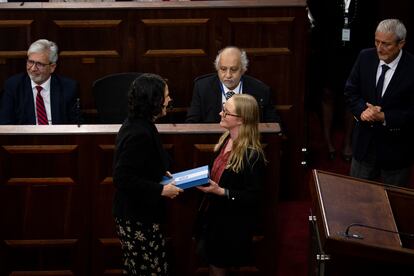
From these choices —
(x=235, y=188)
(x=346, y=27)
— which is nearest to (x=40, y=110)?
(x=235, y=188)

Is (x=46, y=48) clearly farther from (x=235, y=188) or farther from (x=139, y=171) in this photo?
(x=235, y=188)

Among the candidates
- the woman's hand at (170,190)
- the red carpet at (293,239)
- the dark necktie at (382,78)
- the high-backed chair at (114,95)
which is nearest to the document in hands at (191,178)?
the woman's hand at (170,190)

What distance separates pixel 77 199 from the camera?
3.96 m

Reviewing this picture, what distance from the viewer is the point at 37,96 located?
488cm

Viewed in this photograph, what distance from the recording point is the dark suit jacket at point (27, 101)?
487cm

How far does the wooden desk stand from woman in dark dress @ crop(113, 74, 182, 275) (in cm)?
36

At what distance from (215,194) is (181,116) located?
176 centimetres

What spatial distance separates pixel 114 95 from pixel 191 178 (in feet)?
5.38

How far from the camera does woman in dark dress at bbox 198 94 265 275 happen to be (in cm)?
360

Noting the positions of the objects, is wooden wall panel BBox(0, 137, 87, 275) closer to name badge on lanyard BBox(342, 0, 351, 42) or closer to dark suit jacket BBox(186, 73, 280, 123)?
dark suit jacket BBox(186, 73, 280, 123)

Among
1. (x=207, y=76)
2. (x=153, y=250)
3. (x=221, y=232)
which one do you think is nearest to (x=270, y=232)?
(x=221, y=232)

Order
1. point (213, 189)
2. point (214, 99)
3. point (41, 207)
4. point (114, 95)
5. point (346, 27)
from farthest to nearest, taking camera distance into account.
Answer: point (346, 27) < point (114, 95) < point (214, 99) < point (41, 207) < point (213, 189)

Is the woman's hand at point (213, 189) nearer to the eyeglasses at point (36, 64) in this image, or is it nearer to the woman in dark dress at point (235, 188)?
the woman in dark dress at point (235, 188)

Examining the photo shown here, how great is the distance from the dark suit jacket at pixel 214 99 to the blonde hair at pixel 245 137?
1.11 metres
